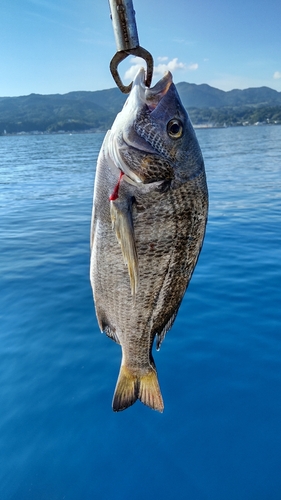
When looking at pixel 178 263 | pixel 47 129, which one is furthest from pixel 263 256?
pixel 47 129

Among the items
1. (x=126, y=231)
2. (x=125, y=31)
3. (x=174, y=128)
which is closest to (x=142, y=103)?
(x=174, y=128)

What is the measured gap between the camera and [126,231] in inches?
87.9

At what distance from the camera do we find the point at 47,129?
144250 millimetres

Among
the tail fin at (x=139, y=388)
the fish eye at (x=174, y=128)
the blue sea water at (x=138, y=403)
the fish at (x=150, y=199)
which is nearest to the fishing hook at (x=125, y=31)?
the fish at (x=150, y=199)

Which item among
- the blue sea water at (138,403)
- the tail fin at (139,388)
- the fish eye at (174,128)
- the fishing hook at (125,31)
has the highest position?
the fishing hook at (125,31)

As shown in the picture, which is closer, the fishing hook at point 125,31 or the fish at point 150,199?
the fishing hook at point 125,31

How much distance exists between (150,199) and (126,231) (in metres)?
0.26

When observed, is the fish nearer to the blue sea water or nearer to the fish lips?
the fish lips

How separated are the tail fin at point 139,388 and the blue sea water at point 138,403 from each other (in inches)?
96.0

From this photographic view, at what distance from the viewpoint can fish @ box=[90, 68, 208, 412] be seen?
2299 mm

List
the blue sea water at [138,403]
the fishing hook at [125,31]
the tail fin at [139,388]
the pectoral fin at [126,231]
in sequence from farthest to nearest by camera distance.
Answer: the blue sea water at [138,403] → the tail fin at [139,388] → the pectoral fin at [126,231] → the fishing hook at [125,31]

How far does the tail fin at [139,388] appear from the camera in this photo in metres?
2.77

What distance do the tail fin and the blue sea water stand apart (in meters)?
2.44

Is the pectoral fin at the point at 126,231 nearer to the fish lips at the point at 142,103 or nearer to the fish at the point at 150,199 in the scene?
the fish at the point at 150,199
